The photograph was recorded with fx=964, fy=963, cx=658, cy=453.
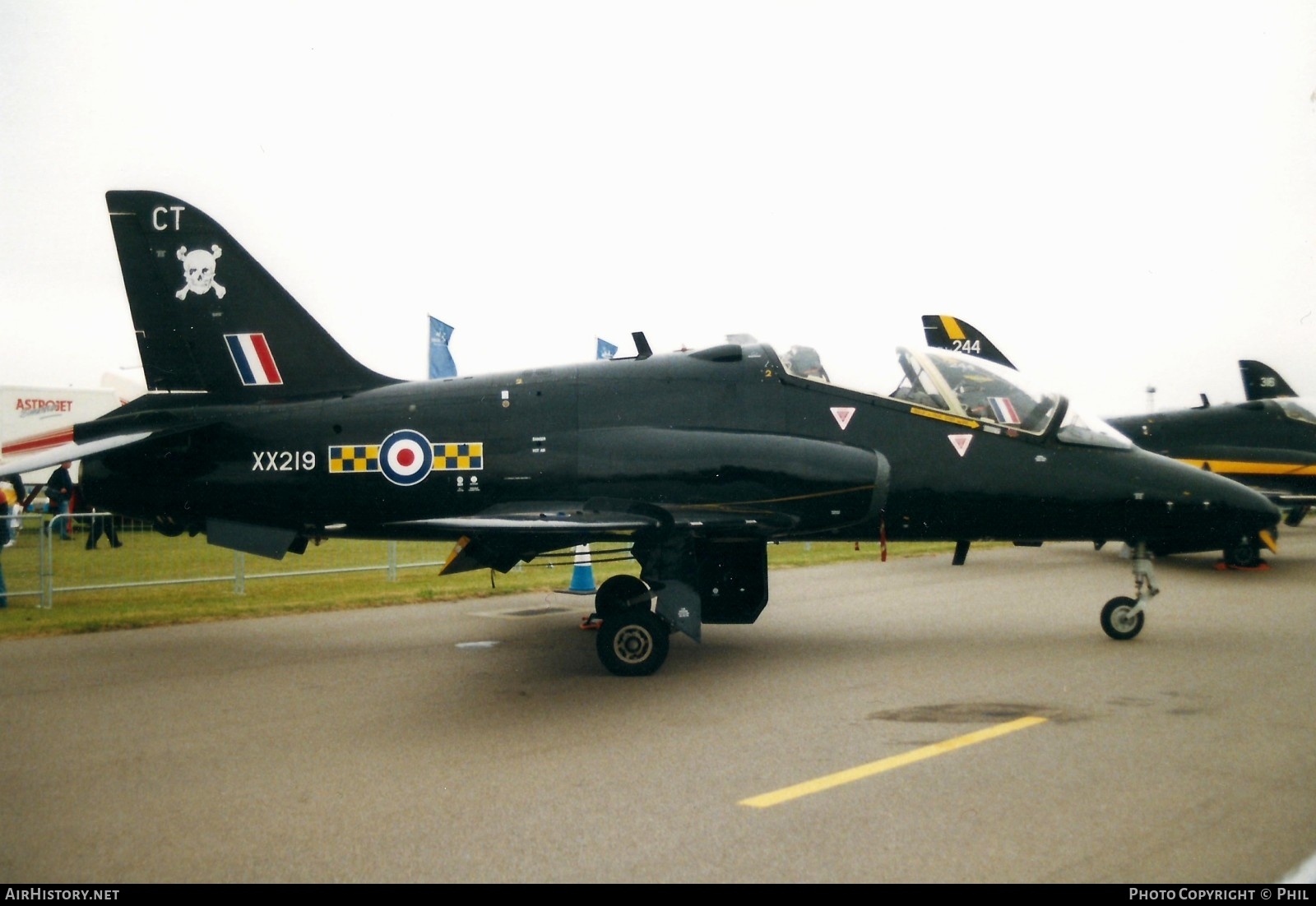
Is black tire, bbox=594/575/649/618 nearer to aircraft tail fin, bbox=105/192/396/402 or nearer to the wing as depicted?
the wing

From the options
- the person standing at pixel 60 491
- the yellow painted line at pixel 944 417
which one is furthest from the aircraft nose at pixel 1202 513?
the person standing at pixel 60 491

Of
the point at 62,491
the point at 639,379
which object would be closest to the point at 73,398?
the point at 62,491

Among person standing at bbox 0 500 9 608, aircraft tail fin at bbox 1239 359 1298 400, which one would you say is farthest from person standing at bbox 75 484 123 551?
aircraft tail fin at bbox 1239 359 1298 400

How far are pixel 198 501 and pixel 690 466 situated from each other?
441cm

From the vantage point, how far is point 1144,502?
850 cm

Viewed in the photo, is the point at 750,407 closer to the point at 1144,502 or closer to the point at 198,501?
the point at 1144,502

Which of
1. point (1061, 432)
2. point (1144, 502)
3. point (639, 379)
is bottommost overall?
point (1144, 502)

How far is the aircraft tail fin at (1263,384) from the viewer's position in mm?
23828

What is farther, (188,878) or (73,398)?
(73,398)

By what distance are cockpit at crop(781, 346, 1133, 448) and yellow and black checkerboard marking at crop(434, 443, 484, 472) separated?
2.88 metres

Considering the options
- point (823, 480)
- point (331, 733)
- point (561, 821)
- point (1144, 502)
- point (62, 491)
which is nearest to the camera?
point (561, 821)

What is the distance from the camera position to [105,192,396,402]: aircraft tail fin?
29.5 ft
